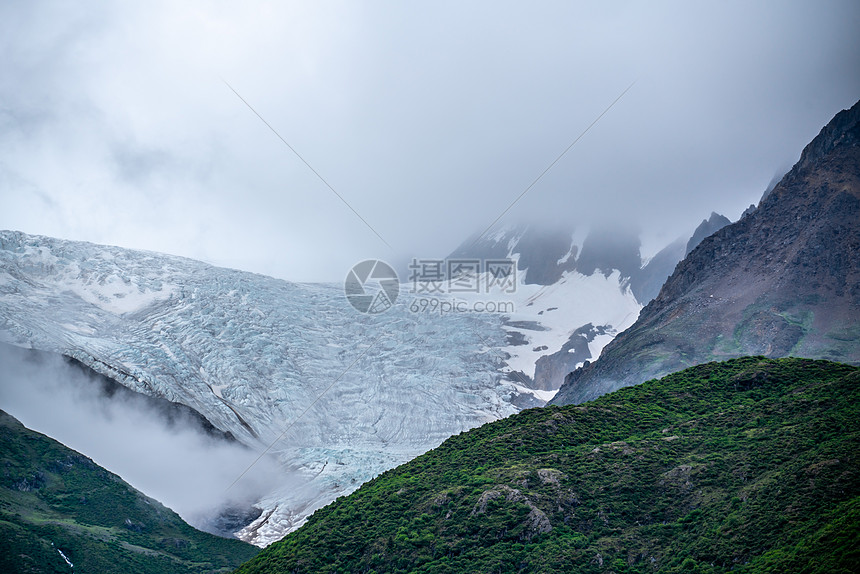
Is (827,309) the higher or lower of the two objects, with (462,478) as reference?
higher

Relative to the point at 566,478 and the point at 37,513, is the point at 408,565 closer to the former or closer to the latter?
the point at 566,478

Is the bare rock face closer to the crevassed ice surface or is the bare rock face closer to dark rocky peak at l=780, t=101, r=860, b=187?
dark rocky peak at l=780, t=101, r=860, b=187

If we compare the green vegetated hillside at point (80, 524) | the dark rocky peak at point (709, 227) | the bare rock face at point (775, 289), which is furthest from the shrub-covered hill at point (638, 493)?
the dark rocky peak at point (709, 227)

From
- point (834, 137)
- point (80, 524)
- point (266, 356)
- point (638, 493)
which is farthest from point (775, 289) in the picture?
point (80, 524)

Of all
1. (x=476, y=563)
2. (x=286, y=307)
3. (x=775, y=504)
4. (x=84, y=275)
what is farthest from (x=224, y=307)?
(x=775, y=504)

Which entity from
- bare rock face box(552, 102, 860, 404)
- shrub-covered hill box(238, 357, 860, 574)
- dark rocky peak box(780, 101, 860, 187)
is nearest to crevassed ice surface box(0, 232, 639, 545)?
bare rock face box(552, 102, 860, 404)

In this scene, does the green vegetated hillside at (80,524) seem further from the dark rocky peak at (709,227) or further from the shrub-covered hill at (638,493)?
the dark rocky peak at (709,227)
